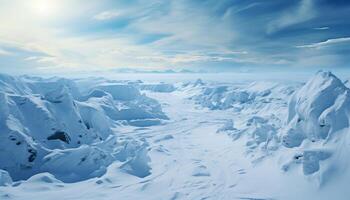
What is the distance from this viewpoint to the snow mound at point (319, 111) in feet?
119

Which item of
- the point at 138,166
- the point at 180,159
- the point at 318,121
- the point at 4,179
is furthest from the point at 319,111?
the point at 4,179

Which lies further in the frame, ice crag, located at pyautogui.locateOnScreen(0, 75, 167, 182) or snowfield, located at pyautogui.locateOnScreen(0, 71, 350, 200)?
ice crag, located at pyautogui.locateOnScreen(0, 75, 167, 182)

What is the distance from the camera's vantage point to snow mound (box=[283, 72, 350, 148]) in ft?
119

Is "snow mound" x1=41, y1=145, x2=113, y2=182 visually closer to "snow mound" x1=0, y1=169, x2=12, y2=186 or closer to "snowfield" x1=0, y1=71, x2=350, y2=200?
"snowfield" x1=0, y1=71, x2=350, y2=200

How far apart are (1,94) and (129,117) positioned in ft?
171

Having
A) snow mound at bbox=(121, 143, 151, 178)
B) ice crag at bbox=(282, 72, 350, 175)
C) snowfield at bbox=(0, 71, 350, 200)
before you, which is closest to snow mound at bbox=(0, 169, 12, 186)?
snowfield at bbox=(0, 71, 350, 200)

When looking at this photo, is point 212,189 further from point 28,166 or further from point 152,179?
point 28,166

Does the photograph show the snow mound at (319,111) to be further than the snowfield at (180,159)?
Yes

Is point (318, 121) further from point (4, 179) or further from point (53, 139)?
point (53, 139)

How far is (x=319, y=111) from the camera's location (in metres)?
39.9

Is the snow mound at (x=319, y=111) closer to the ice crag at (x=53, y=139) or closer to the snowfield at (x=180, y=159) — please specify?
the snowfield at (x=180, y=159)

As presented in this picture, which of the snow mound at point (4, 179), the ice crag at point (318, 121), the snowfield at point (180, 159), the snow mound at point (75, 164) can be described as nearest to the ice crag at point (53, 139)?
the snow mound at point (75, 164)

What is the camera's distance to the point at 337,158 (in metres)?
31.2

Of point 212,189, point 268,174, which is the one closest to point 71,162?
point 212,189
